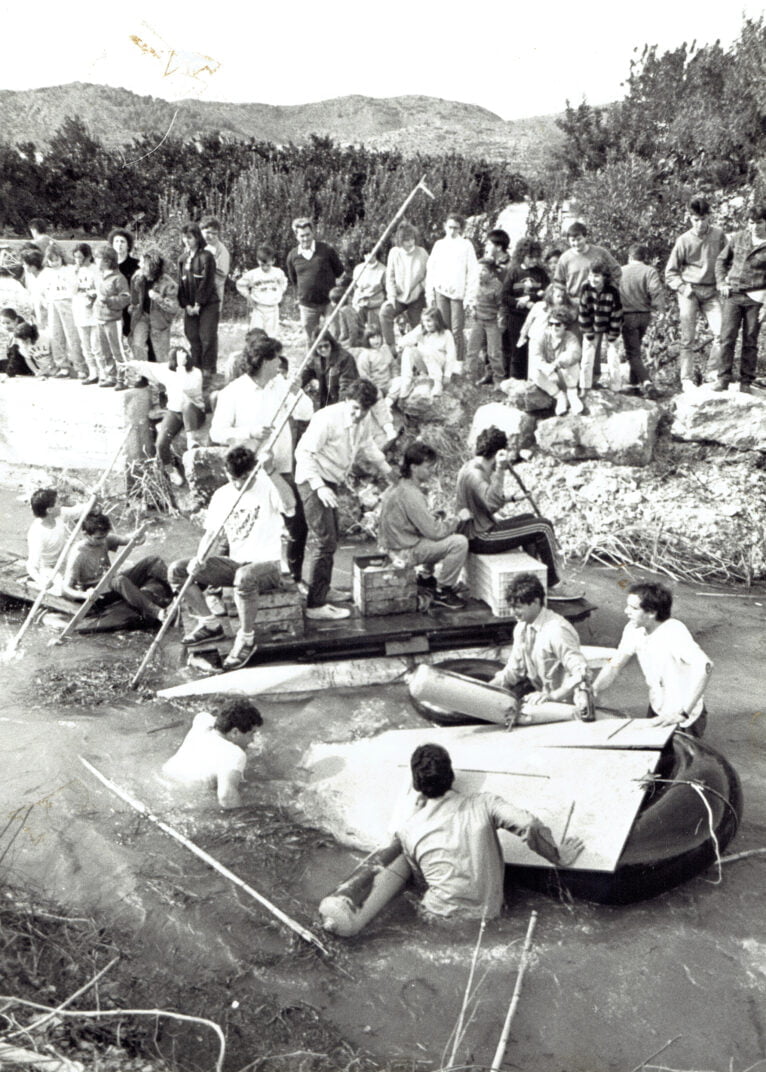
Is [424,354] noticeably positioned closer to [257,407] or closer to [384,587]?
[257,407]

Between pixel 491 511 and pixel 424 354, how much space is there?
3827mm

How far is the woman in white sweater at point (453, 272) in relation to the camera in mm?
12742

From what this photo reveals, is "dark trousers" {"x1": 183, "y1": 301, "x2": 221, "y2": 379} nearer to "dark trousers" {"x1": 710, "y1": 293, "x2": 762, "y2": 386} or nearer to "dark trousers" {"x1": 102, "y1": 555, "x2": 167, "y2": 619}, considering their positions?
"dark trousers" {"x1": 102, "y1": 555, "x2": 167, "y2": 619}

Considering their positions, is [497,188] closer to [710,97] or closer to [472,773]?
[710,97]

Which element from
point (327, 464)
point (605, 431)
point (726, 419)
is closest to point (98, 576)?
point (327, 464)

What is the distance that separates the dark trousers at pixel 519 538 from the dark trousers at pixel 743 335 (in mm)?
4134

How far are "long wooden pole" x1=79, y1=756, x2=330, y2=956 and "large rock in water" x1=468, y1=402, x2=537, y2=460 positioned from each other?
6608 mm

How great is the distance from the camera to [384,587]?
9.35 meters

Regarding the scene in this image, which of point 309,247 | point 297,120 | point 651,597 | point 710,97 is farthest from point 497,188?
point 651,597

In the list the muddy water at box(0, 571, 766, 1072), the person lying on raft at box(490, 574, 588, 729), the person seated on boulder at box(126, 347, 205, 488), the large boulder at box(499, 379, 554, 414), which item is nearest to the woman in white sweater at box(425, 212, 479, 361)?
the large boulder at box(499, 379, 554, 414)

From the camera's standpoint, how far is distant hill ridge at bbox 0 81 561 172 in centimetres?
2494

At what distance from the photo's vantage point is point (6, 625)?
10.1 meters

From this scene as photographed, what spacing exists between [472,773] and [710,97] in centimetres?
1598

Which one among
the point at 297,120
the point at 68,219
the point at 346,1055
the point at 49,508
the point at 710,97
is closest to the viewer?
the point at 346,1055
